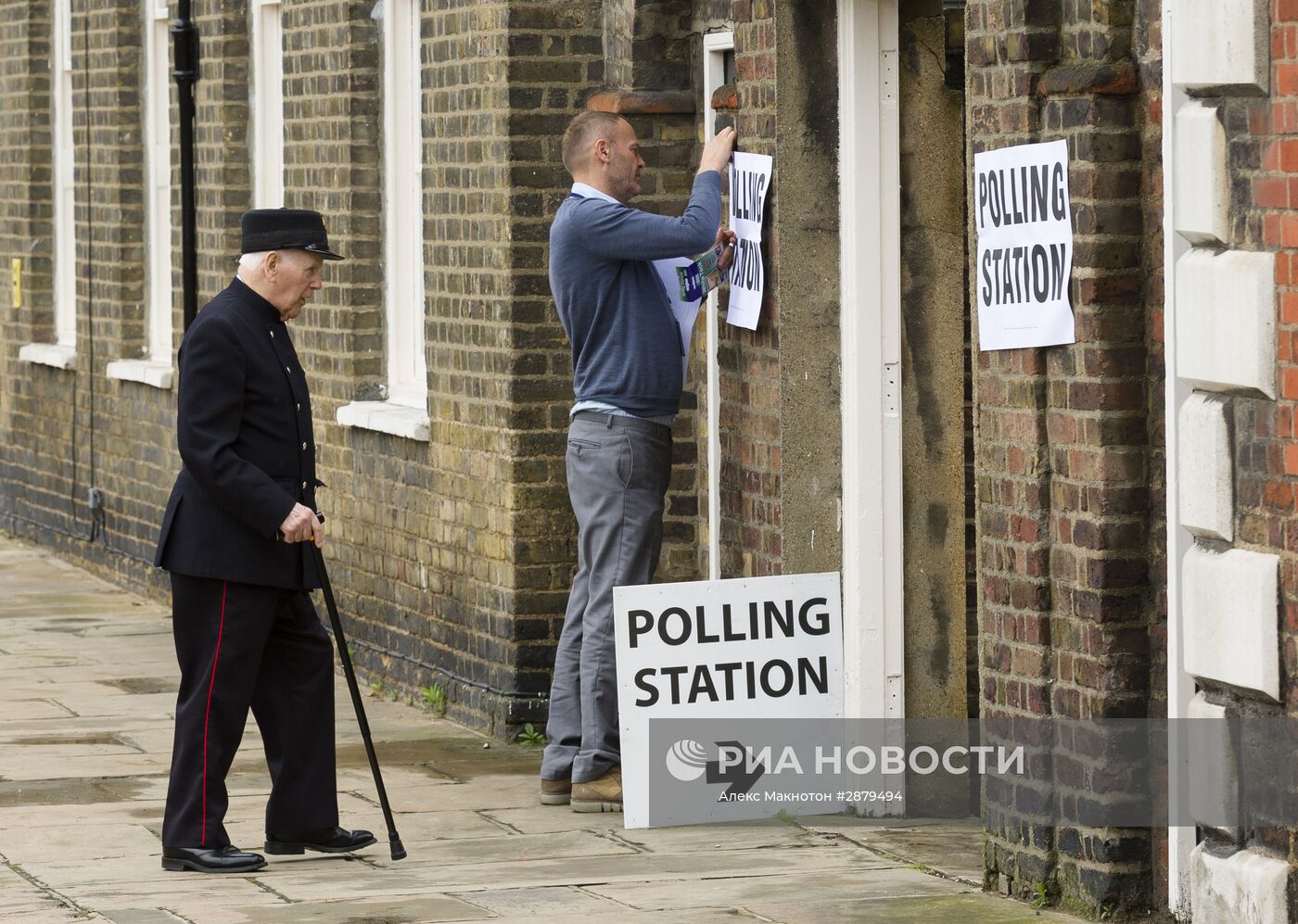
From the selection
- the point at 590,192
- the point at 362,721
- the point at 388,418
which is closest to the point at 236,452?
the point at 362,721

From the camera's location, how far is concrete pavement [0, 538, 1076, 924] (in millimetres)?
7227

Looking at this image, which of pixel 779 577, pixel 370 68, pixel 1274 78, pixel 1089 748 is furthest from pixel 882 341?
pixel 370 68

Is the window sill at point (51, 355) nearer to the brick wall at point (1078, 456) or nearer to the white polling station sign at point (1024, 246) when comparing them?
A: the white polling station sign at point (1024, 246)

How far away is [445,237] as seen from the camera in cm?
1067

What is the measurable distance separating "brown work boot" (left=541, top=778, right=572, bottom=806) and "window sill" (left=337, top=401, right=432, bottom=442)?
241 cm

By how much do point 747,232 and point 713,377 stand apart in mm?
735

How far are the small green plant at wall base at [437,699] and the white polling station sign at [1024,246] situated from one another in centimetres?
418

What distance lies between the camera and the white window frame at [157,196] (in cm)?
1503

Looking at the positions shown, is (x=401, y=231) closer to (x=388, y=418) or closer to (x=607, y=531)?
(x=388, y=418)

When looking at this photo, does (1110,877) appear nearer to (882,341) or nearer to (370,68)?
(882,341)

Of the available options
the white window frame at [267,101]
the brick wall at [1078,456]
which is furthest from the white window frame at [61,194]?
the brick wall at [1078,456]

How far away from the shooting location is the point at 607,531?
8617 mm

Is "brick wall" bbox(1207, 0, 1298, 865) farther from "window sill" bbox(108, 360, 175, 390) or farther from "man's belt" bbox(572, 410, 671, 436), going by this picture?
"window sill" bbox(108, 360, 175, 390)

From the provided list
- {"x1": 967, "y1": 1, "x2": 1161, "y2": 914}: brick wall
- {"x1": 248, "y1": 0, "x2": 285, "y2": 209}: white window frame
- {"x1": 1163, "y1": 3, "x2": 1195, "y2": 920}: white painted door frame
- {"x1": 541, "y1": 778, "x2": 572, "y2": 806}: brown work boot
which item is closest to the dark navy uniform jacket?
{"x1": 541, "y1": 778, "x2": 572, "y2": 806}: brown work boot
